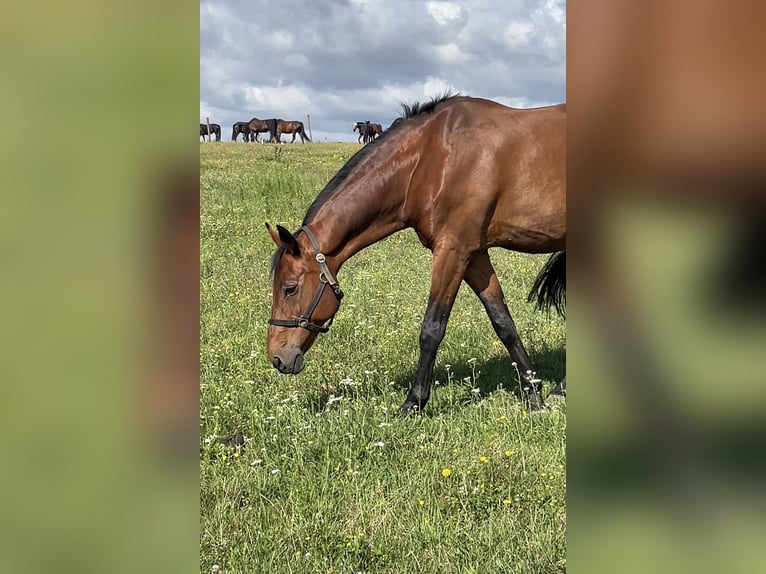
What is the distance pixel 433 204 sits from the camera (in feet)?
13.3

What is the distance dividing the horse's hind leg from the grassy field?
0.26 meters

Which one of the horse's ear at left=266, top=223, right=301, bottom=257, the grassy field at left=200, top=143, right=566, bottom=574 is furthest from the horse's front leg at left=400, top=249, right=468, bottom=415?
the horse's ear at left=266, top=223, right=301, bottom=257

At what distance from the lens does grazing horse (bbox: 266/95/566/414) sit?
3904mm

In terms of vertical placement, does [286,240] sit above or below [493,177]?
below

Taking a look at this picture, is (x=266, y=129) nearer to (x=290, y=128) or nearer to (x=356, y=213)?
(x=290, y=128)

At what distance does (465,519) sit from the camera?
247 centimetres

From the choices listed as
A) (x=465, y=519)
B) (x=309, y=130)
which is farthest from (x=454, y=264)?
(x=309, y=130)

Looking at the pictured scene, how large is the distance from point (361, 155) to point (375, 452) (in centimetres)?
211
